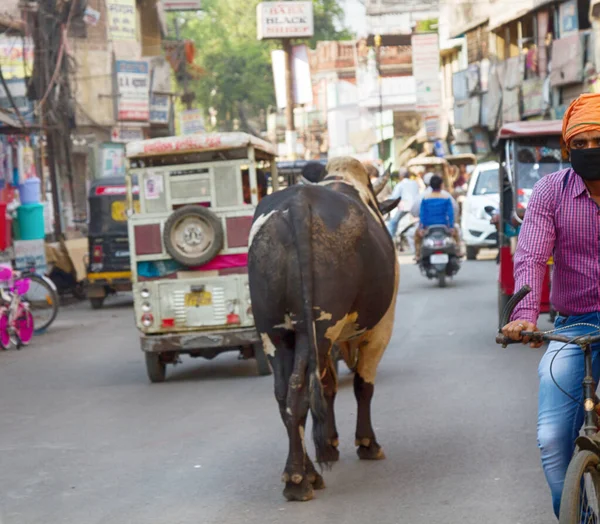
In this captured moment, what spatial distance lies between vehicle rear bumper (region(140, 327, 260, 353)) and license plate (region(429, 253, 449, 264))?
8501mm

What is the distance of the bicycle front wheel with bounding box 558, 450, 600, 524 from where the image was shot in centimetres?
404

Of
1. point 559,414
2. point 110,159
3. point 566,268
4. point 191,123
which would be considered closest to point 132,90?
point 110,159

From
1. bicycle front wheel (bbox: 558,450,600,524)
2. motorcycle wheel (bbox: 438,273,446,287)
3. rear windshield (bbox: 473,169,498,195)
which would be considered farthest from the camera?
rear windshield (bbox: 473,169,498,195)

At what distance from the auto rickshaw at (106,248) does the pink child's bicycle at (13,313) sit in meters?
4.86

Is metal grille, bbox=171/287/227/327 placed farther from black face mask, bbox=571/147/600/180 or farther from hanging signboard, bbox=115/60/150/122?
hanging signboard, bbox=115/60/150/122

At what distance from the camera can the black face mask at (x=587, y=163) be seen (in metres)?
4.56

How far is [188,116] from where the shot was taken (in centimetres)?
5338

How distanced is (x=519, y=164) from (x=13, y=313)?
636 cm

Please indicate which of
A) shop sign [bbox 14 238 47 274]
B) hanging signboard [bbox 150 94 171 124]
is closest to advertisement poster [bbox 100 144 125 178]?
hanging signboard [bbox 150 94 171 124]

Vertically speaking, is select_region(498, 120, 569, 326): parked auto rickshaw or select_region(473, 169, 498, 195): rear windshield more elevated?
select_region(498, 120, 569, 326): parked auto rickshaw

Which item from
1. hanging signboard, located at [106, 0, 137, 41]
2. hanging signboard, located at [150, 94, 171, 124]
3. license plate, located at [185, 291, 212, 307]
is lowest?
license plate, located at [185, 291, 212, 307]

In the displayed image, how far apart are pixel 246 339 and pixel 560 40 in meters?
25.1

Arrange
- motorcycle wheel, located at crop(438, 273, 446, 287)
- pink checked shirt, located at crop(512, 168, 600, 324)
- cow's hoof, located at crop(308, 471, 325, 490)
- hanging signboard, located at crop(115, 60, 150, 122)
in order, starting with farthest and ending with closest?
hanging signboard, located at crop(115, 60, 150, 122)
motorcycle wheel, located at crop(438, 273, 446, 287)
cow's hoof, located at crop(308, 471, 325, 490)
pink checked shirt, located at crop(512, 168, 600, 324)

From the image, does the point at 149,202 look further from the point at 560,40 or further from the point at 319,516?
the point at 560,40
